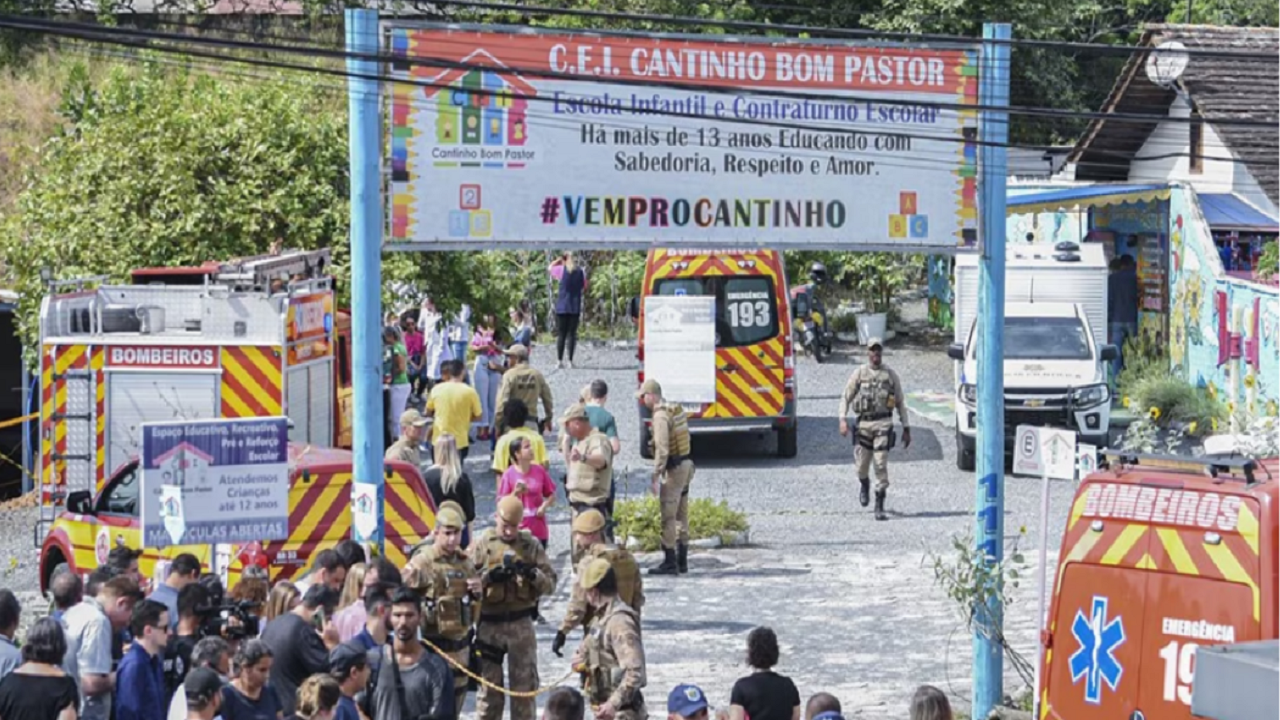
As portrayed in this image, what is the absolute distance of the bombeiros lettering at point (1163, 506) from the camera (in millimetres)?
9469

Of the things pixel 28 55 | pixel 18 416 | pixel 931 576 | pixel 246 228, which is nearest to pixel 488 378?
pixel 246 228

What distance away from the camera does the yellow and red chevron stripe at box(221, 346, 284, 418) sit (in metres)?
18.9

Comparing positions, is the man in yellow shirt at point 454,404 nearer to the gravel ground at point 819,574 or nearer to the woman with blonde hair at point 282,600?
the gravel ground at point 819,574

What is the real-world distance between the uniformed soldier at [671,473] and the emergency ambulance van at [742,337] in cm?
619

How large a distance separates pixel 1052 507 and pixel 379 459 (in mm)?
10312

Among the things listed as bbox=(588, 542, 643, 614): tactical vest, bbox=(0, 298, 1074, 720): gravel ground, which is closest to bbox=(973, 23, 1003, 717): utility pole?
bbox=(0, 298, 1074, 720): gravel ground

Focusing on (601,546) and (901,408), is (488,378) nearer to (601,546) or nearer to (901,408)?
(901,408)

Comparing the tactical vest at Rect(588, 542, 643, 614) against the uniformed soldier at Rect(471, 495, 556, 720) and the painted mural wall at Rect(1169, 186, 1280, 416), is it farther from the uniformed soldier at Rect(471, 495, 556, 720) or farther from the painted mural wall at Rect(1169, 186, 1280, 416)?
the painted mural wall at Rect(1169, 186, 1280, 416)

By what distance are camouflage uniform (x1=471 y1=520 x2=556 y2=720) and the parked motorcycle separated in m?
21.3

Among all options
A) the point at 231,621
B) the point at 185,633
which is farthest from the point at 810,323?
the point at 185,633

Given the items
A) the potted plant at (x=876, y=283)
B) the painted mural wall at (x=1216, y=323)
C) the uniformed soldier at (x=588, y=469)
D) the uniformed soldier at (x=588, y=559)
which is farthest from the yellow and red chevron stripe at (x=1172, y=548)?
the potted plant at (x=876, y=283)

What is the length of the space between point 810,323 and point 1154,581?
24109 mm

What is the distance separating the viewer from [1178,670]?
944 centimetres

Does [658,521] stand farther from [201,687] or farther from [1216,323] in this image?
[1216,323]
